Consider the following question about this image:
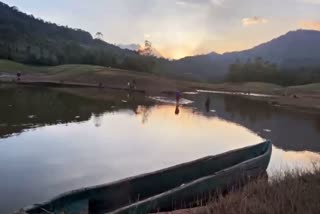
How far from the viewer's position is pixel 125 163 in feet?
52.0

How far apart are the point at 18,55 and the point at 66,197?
314 feet

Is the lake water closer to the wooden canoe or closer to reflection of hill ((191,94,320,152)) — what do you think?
reflection of hill ((191,94,320,152))

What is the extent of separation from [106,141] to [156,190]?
8.67 m

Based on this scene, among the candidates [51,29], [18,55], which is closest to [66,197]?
[18,55]

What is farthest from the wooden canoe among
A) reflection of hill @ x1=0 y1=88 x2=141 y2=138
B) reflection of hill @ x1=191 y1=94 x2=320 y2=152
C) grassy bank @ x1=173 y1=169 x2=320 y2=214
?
reflection of hill @ x1=0 y1=88 x2=141 y2=138

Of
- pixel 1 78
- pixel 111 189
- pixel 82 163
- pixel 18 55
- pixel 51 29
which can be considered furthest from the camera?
pixel 51 29

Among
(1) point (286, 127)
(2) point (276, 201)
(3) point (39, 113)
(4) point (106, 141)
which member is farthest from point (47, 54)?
(2) point (276, 201)

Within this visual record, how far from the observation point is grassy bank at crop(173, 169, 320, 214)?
6.35 metres

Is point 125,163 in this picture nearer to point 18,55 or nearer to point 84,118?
point 84,118

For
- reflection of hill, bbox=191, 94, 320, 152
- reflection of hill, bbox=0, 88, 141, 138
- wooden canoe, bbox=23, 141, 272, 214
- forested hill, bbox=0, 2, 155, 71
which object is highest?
forested hill, bbox=0, 2, 155, 71

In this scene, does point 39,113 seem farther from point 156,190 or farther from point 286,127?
point 156,190

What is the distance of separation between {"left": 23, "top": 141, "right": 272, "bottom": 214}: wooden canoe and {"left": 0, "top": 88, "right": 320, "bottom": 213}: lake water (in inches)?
83.0

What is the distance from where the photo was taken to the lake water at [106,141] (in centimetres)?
1338

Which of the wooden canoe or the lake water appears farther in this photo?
the lake water
